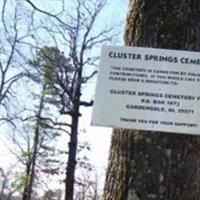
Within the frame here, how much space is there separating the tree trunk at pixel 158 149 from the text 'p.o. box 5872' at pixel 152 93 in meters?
0.07

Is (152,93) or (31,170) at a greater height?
(152,93)

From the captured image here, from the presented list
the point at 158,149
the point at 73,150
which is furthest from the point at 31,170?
the point at 158,149

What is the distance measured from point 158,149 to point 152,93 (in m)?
0.25

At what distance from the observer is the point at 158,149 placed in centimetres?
250

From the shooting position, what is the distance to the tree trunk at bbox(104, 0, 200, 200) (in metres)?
2.45

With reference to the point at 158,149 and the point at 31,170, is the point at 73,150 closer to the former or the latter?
the point at 31,170

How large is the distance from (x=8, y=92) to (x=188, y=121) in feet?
93.2

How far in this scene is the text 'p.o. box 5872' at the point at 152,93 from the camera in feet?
8.13

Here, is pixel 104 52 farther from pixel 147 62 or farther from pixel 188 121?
pixel 188 121

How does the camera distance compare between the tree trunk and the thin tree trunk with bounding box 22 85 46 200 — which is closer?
the tree trunk

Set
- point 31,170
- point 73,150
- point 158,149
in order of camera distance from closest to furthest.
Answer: point 158,149, point 73,150, point 31,170

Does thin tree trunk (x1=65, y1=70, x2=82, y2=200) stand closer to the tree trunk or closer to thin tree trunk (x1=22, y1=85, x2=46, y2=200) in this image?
thin tree trunk (x1=22, y1=85, x2=46, y2=200)

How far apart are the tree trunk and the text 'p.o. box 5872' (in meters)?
0.07

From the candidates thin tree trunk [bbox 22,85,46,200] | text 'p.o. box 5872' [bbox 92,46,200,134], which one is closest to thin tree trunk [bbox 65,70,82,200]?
thin tree trunk [bbox 22,85,46,200]
